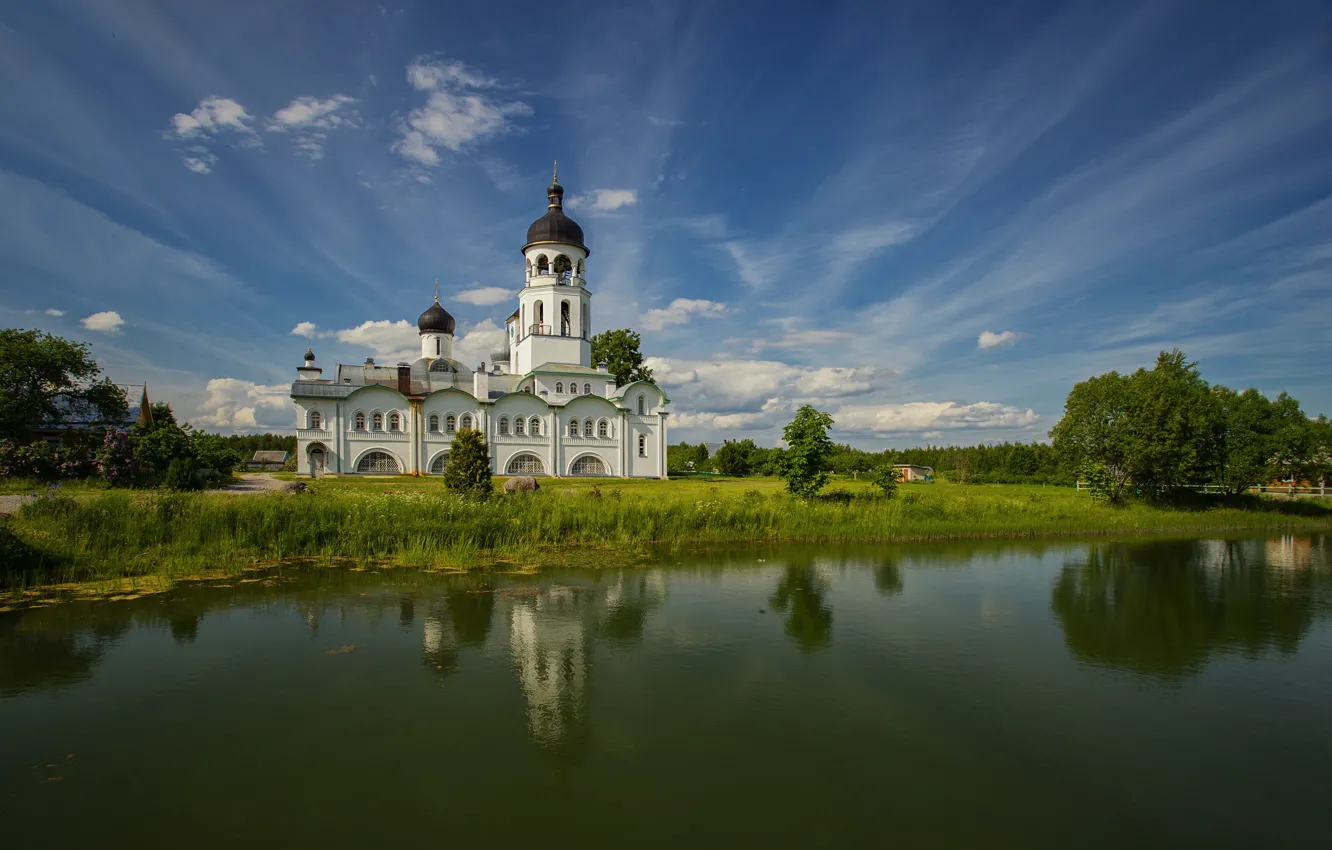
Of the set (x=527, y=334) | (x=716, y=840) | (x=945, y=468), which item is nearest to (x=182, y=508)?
(x=716, y=840)

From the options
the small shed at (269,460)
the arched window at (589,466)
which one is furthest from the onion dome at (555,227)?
the small shed at (269,460)

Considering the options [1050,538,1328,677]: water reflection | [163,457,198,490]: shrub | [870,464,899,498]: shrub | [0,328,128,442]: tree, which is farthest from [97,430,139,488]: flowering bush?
[1050,538,1328,677]: water reflection

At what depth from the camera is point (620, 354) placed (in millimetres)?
55312

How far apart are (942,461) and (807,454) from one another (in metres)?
54.0

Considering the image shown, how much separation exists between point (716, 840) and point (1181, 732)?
5.29 metres

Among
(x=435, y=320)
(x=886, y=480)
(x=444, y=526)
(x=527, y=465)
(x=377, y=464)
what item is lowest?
(x=444, y=526)

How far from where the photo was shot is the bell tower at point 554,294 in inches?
1932

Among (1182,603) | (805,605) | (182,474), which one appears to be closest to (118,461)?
(182,474)

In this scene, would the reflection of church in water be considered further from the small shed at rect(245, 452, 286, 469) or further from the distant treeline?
the small shed at rect(245, 452, 286, 469)

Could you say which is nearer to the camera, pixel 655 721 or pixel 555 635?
pixel 655 721

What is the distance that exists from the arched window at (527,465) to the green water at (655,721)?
3130 cm

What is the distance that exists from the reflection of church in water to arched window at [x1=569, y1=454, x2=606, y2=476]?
31.8 m

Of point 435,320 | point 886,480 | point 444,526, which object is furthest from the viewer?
point 435,320

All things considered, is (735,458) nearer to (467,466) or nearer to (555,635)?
(467,466)
